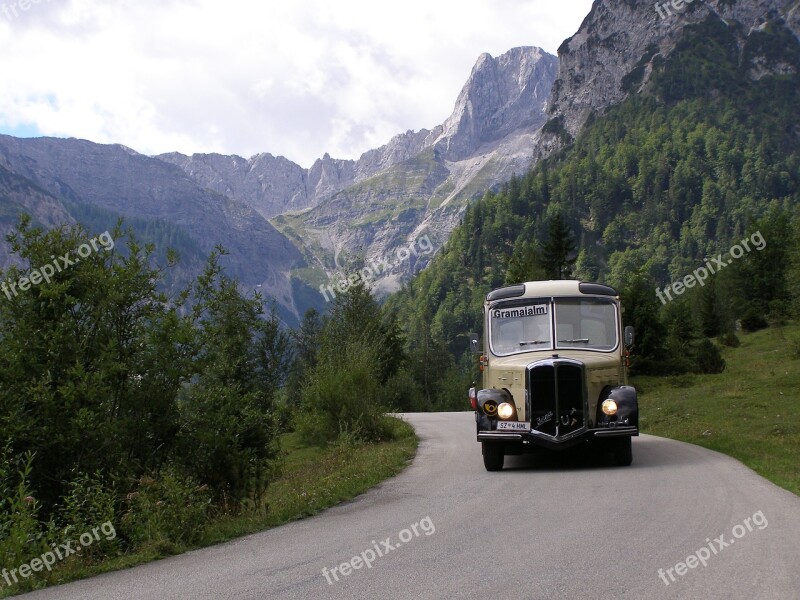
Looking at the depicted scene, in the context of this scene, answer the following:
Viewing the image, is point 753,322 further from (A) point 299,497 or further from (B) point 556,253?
(A) point 299,497

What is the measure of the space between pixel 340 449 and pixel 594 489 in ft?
36.9

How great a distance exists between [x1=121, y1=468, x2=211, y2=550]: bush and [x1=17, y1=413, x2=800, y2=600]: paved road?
530 mm

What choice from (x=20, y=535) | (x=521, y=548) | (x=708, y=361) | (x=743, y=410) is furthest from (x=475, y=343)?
(x=708, y=361)

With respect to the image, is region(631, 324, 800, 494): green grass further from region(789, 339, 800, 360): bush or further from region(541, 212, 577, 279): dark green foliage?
region(541, 212, 577, 279): dark green foliage

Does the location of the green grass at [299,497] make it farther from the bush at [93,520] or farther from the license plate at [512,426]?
the license plate at [512,426]

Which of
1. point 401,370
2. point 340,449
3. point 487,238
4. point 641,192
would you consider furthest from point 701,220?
point 340,449

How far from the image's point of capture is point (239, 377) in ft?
64.2

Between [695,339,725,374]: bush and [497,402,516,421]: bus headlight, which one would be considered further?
[695,339,725,374]: bush

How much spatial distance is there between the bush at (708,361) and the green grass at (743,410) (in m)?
0.89

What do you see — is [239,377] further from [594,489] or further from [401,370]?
[401,370]

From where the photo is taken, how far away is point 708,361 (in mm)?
43312

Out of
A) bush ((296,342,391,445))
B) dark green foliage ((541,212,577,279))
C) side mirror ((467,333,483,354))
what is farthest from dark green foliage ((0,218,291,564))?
dark green foliage ((541,212,577,279))

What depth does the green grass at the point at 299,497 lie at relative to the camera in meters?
7.84

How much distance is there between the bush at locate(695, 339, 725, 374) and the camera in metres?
43.2
